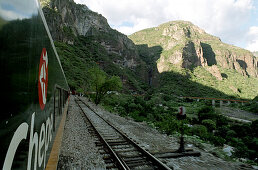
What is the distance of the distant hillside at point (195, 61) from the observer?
110m

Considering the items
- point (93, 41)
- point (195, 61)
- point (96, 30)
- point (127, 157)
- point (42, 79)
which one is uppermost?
point (96, 30)

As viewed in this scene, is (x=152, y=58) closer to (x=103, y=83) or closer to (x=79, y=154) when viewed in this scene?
(x=103, y=83)

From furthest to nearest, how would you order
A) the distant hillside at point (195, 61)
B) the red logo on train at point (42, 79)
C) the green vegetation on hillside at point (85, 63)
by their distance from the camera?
1. the distant hillside at point (195, 61)
2. the green vegetation on hillside at point (85, 63)
3. the red logo on train at point (42, 79)

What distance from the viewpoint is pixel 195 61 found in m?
131

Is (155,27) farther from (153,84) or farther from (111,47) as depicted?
(153,84)

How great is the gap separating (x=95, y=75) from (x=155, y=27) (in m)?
191

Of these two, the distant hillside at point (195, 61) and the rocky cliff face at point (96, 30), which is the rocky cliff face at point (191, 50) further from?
the rocky cliff face at point (96, 30)

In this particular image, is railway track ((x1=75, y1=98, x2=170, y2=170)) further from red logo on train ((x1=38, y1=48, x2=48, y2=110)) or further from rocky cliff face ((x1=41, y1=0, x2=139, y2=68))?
rocky cliff face ((x1=41, y1=0, x2=139, y2=68))

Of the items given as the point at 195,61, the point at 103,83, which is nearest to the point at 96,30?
the point at 195,61

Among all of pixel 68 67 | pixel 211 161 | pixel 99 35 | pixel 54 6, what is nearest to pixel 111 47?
pixel 99 35

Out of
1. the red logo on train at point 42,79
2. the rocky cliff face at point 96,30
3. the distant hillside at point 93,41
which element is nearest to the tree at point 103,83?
the red logo on train at point 42,79

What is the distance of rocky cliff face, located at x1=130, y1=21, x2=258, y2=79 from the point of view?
126250 millimetres

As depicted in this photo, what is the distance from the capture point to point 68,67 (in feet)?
202

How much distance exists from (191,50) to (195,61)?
10.0 meters
